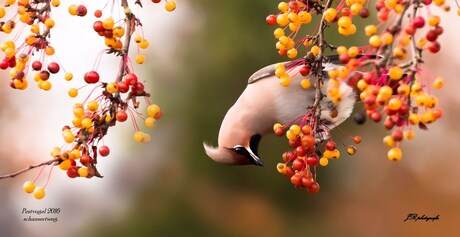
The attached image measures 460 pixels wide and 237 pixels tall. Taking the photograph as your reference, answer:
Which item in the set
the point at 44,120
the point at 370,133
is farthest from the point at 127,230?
the point at 370,133

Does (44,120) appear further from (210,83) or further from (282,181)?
(282,181)

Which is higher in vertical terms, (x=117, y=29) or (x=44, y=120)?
(x=117, y=29)

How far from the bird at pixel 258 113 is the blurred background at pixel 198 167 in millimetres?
156

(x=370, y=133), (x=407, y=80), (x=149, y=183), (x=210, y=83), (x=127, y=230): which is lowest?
(x=127, y=230)

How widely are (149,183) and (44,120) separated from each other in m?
0.31

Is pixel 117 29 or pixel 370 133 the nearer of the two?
pixel 117 29

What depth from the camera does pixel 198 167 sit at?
1.45 m

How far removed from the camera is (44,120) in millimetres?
1431

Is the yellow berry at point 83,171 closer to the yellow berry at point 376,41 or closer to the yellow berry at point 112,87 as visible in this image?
the yellow berry at point 112,87
